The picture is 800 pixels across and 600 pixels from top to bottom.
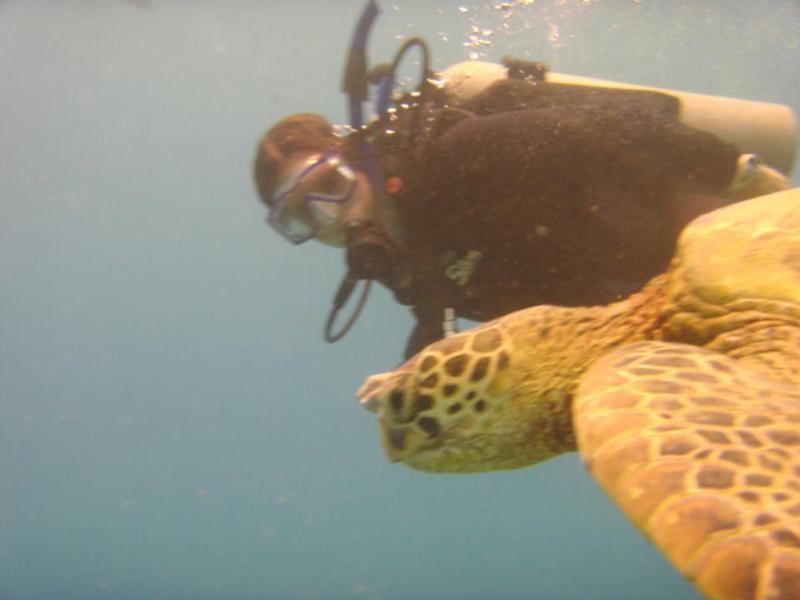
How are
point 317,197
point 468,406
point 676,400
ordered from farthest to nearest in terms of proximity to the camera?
point 317,197 → point 468,406 → point 676,400

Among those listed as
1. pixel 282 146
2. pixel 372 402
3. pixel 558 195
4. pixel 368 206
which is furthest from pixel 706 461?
pixel 282 146

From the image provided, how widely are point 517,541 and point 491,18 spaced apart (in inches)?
1127

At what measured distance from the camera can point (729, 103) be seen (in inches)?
113

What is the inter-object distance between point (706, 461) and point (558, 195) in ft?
5.29

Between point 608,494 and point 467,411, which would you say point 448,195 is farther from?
point 608,494

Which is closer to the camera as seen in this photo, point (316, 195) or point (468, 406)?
point (468, 406)

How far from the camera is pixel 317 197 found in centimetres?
295

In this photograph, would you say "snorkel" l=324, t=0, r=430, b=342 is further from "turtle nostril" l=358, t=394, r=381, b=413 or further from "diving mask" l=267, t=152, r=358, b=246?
"turtle nostril" l=358, t=394, r=381, b=413

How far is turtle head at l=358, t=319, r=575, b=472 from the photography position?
195 cm

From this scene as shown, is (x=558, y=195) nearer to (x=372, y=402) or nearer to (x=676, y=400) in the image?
(x=372, y=402)

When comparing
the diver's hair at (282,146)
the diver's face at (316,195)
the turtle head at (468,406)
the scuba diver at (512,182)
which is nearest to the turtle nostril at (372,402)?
the turtle head at (468,406)

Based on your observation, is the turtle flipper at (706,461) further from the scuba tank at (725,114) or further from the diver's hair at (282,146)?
the diver's hair at (282,146)

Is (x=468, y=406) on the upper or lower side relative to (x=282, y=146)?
lower

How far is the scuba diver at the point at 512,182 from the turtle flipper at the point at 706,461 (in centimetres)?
108
